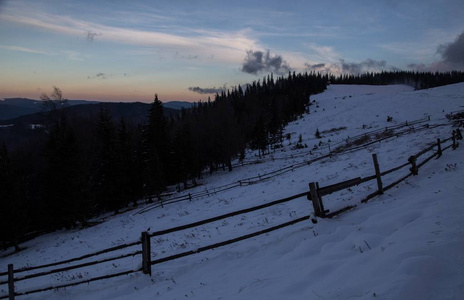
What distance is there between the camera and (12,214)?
1120 inches

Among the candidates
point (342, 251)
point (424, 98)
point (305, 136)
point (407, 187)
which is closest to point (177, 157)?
point (305, 136)

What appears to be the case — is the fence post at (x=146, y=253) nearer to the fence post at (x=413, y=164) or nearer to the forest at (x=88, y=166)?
the fence post at (x=413, y=164)

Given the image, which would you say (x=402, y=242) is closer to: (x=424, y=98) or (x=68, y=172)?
(x=68, y=172)

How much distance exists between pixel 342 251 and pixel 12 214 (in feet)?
115

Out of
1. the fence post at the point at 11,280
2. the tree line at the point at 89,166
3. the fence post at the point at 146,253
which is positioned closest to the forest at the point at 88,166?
the tree line at the point at 89,166

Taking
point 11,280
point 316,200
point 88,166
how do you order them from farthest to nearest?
point 88,166 → point 11,280 → point 316,200

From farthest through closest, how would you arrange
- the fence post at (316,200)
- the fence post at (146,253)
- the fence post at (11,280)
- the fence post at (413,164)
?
1. the fence post at (413,164)
2. the fence post at (11,280)
3. the fence post at (316,200)
4. the fence post at (146,253)

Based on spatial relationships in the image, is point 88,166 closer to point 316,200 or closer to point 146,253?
point 146,253

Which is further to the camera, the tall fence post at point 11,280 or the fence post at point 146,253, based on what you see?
the tall fence post at point 11,280

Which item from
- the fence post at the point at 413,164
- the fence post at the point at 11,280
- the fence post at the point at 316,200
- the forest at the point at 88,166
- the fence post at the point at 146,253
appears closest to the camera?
the fence post at the point at 146,253

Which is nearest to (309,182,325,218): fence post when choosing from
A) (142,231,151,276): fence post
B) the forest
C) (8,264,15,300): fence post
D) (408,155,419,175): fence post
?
(142,231,151,276): fence post

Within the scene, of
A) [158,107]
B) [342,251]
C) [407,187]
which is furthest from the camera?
[158,107]

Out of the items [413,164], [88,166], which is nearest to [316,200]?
[413,164]

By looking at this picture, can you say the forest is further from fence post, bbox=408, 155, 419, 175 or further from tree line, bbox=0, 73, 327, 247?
fence post, bbox=408, 155, 419, 175
